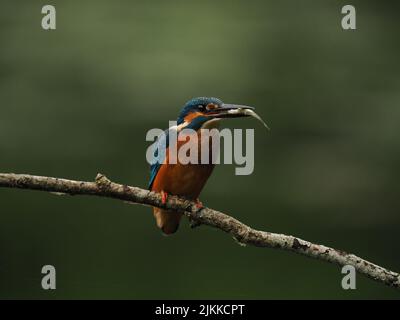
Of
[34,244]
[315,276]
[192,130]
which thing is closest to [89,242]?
[34,244]

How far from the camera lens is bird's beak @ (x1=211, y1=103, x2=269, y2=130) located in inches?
149

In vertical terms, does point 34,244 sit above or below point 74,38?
below

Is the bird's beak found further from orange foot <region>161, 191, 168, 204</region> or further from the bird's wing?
orange foot <region>161, 191, 168, 204</region>

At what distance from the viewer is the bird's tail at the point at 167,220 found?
180 inches

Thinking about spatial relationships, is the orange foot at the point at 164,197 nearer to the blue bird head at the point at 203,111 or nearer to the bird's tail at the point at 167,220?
the blue bird head at the point at 203,111

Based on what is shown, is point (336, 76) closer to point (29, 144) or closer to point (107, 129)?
point (107, 129)

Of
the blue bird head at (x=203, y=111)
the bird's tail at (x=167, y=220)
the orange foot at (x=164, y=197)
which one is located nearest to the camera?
the orange foot at (x=164, y=197)

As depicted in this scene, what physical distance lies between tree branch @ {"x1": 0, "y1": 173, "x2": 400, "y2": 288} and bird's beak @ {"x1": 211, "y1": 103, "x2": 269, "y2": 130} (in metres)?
0.51

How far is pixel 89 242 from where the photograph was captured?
32.3 feet

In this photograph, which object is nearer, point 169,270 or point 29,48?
point 169,270

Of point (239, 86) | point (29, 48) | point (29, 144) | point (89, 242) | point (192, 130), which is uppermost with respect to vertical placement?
point (29, 48)

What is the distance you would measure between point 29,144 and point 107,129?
3.37ft

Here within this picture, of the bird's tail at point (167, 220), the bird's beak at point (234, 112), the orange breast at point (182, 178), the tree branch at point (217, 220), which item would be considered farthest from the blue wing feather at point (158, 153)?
the tree branch at point (217, 220)

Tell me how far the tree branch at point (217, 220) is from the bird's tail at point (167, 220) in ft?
3.09
